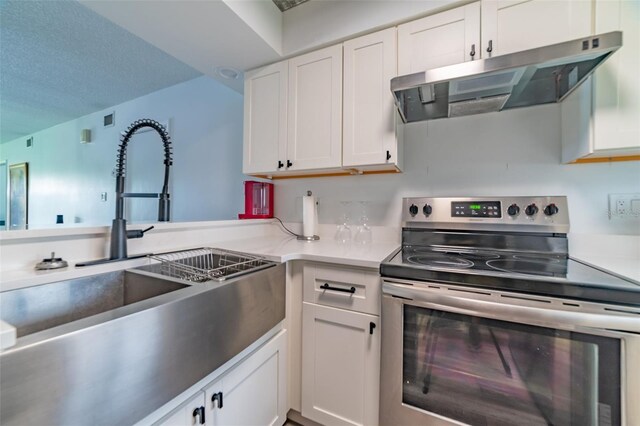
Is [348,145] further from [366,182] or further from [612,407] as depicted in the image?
[612,407]

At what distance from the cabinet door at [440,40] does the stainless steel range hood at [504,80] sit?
0.18 metres

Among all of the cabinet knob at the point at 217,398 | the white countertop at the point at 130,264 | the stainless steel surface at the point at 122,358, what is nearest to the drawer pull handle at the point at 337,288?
the white countertop at the point at 130,264

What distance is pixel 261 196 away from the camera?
6.76ft

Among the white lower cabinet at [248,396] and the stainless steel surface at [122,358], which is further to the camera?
the white lower cabinet at [248,396]

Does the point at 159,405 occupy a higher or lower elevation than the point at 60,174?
lower

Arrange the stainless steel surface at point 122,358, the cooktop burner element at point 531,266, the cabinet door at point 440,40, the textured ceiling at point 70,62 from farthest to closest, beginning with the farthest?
the textured ceiling at point 70,62 < the cabinet door at point 440,40 < the cooktop burner element at point 531,266 < the stainless steel surface at point 122,358

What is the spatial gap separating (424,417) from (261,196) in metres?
1.69

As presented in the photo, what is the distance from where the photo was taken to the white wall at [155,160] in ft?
8.06

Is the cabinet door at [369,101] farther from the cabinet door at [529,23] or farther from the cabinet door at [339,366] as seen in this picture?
the cabinet door at [339,366]

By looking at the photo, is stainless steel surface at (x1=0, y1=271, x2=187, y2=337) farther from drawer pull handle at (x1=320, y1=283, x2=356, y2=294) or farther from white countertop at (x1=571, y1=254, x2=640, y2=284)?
white countertop at (x1=571, y1=254, x2=640, y2=284)

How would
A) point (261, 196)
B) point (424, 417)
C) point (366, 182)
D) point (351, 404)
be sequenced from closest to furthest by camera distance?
point (424, 417)
point (351, 404)
point (366, 182)
point (261, 196)

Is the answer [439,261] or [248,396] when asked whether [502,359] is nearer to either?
[439,261]

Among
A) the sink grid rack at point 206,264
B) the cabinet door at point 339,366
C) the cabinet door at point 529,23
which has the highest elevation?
the cabinet door at point 529,23

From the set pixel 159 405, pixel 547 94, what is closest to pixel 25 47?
pixel 159 405
